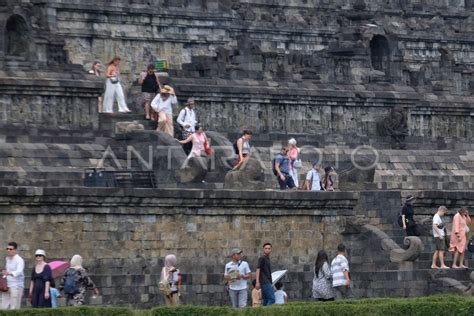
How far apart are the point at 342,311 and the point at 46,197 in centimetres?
887

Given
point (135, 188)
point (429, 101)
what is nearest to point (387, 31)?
point (429, 101)

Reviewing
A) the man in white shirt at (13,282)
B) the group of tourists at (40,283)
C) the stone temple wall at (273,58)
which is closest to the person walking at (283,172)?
the stone temple wall at (273,58)

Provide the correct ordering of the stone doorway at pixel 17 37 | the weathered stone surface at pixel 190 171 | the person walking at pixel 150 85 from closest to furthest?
1. the weathered stone surface at pixel 190 171
2. the person walking at pixel 150 85
3. the stone doorway at pixel 17 37

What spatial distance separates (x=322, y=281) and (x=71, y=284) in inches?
207

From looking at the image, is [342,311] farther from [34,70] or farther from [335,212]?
[34,70]

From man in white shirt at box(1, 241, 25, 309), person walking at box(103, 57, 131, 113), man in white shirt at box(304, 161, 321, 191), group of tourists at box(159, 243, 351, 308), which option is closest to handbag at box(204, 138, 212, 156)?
man in white shirt at box(304, 161, 321, 191)

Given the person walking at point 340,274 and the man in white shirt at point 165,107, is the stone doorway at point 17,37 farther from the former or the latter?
the person walking at point 340,274

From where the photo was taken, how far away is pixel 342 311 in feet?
148

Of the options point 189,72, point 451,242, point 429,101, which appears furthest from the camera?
point 429,101

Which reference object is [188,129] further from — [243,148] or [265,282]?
[265,282]

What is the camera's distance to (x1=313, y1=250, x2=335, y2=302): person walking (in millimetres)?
50250

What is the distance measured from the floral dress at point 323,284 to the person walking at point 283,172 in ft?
21.6

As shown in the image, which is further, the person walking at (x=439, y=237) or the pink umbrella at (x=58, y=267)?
the person walking at (x=439, y=237)

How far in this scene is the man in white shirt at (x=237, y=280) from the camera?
50250mm
